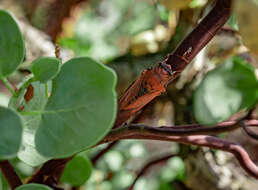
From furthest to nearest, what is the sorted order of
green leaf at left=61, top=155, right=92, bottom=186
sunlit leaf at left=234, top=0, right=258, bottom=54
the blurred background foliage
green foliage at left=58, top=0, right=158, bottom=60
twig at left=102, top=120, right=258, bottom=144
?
green foliage at left=58, top=0, right=158, bottom=60 → the blurred background foliage → green leaf at left=61, top=155, right=92, bottom=186 → twig at left=102, top=120, right=258, bottom=144 → sunlit leaf at left=234, top=0, right=258, bottom=54

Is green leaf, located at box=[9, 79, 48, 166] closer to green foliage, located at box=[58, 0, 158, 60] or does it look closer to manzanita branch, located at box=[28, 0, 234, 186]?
manzanita branch, located at box=[28, 0, 234, 186]

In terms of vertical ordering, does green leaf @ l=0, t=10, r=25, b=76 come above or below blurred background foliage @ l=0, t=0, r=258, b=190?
above

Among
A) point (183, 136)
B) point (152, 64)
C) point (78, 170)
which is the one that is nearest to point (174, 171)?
point (152, 64)

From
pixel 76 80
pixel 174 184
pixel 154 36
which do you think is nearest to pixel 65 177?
pixel 76 80

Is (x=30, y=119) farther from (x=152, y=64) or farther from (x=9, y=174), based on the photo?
(x=152, y=64)

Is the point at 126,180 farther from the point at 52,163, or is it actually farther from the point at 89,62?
the point at 89,62

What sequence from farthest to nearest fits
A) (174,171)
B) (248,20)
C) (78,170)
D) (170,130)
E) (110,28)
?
(110,28) → (174,171) → (78,170) → (170,130) → (248,20)

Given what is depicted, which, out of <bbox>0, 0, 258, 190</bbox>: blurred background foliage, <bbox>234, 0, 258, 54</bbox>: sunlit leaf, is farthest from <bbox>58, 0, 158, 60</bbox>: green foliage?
<bbox>234, 0, 258, 54</bbox>: sunlit leaf
